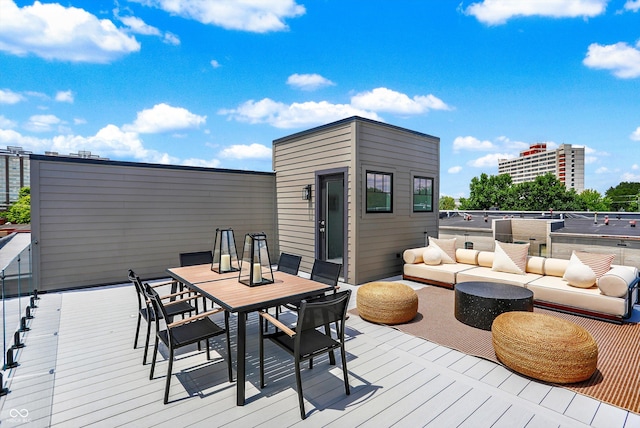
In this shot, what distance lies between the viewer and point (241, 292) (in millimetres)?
2850

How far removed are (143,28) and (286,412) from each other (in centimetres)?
917

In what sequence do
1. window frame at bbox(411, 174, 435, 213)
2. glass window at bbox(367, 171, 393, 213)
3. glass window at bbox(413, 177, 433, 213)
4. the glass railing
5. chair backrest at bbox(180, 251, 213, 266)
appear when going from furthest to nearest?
glass window at bbox(413, 177, 433, 213) → window frame at bbox(411, 174, 435, 213) → glass window at bbox(367, 171, 393, 213) → chair backrest at bbox(180, 251, 213, 266) → the glass railing

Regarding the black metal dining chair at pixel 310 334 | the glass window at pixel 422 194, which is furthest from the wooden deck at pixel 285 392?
the glass window at pixel 422 194

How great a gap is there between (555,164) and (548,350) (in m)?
111

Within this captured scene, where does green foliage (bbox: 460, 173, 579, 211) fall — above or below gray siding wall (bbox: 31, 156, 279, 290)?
above

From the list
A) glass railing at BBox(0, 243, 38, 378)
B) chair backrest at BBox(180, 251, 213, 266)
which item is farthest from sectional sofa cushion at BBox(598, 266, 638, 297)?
glass railing at BBox(0, 243, 38, 378)

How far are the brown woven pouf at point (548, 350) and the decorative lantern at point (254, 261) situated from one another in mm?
2278

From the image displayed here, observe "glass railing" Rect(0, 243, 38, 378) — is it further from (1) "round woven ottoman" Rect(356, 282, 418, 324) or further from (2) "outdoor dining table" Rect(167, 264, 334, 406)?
(1) "round woven ottoman" Rect(356, 282, 418, 324)

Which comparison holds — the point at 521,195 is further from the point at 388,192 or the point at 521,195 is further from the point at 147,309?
the point at 147,309

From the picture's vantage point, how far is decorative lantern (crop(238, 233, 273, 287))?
310 centimetres

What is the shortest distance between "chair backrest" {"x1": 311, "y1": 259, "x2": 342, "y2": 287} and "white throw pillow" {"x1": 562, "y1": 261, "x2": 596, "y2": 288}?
11.0ft

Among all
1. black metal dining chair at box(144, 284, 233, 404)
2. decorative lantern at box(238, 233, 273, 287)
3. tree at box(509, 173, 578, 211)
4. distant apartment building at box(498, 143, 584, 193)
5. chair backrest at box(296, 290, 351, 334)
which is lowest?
black metal dining chair at box(144, 284, 233, 404)

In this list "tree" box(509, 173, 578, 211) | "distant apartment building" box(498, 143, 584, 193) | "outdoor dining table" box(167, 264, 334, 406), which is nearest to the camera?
"outdoor dining table" box(167, 264, 334, 406)

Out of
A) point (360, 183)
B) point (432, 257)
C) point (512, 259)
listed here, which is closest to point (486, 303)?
point (512, 259)
